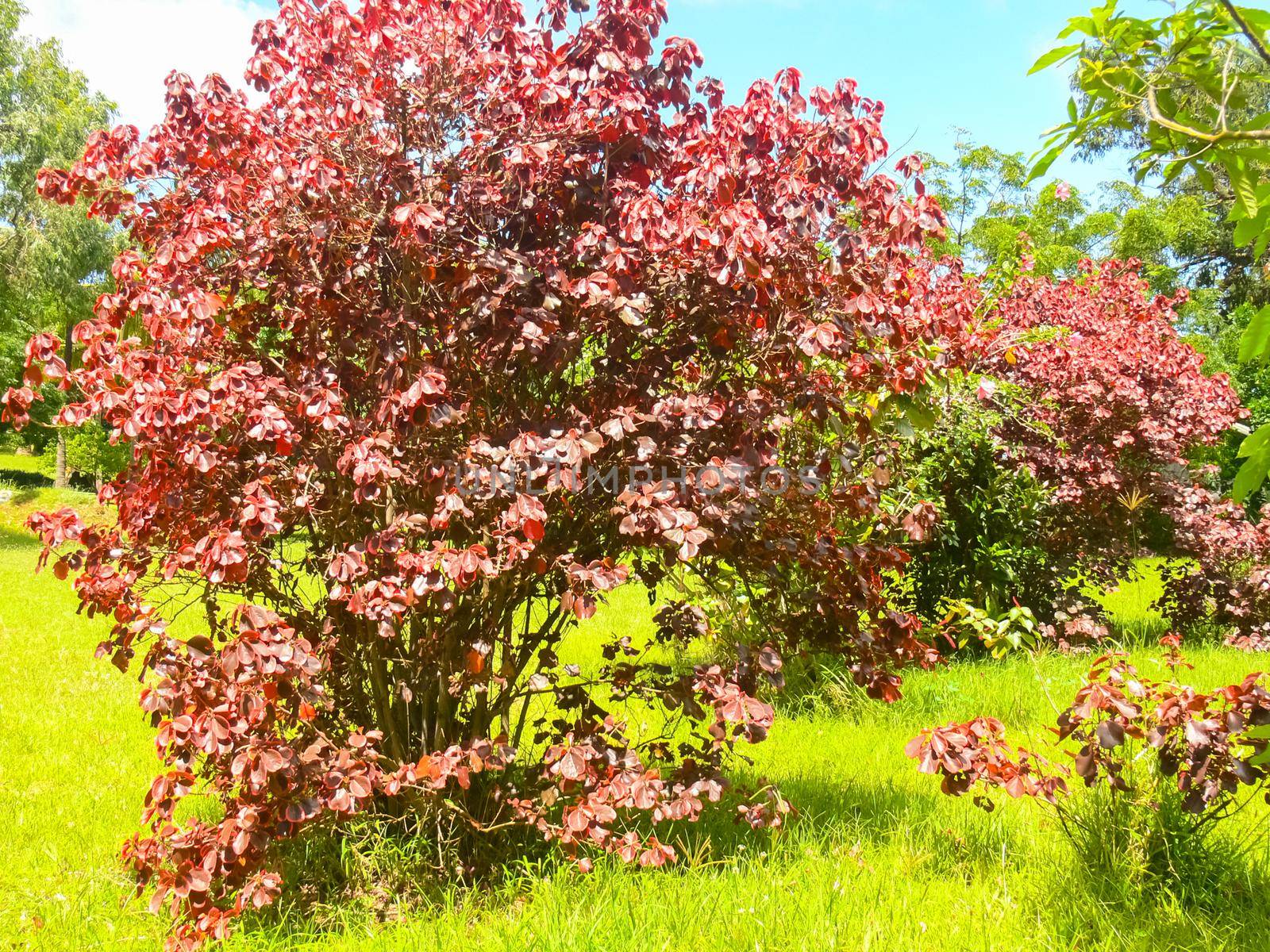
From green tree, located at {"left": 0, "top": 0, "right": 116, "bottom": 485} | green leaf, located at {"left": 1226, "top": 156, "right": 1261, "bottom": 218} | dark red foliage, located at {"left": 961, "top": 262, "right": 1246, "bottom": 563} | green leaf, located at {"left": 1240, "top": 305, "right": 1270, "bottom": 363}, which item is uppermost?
green tree, located at {"left": 0, "top": 0, "right": 116, "bottom": 485}

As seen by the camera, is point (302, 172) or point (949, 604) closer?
point (302, 172)

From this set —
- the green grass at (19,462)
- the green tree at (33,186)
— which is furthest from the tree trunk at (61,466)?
the green grass at (19,462)

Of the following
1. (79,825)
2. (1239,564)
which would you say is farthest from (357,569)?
(1239,564)

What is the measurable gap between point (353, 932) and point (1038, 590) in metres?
6.84

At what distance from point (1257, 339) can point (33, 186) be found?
79.7 feet

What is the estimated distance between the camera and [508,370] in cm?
322

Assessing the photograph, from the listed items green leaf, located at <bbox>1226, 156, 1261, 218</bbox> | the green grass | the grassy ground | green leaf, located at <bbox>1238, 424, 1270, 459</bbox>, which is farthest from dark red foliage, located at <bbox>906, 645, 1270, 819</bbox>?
the green grass

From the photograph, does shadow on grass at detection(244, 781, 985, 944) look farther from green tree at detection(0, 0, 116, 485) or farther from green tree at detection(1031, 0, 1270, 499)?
green tree at detection(0, 0, 116, 485)

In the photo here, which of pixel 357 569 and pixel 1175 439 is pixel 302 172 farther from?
pixel 1175 439

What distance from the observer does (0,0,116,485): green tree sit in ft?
61.7

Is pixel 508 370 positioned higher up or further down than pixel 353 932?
higher up

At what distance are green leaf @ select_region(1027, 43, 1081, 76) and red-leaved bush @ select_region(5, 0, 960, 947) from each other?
1.10m

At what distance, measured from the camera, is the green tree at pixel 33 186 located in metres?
18.8

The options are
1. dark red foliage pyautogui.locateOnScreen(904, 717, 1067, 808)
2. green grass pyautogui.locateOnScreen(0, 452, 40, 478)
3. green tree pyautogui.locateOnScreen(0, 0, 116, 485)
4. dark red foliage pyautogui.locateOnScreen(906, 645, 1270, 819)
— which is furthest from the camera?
green grass pyautogui.locateOnScreen(0, 452, 40, 478)
